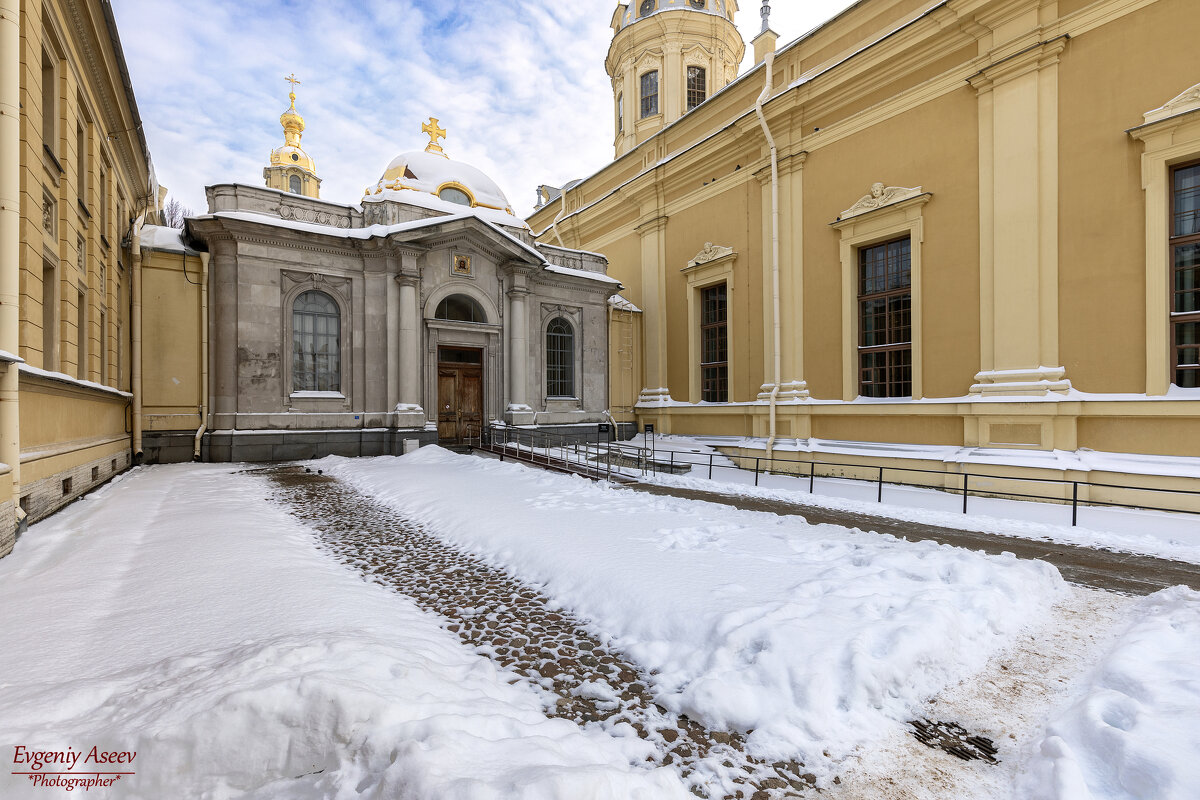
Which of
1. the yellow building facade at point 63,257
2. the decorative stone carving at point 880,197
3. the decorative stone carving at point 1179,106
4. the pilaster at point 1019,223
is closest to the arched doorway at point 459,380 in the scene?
the yellow building facade at point 63,257

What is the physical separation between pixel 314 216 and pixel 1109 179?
18.0 meters

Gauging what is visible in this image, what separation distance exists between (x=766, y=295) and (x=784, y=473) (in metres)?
5.59

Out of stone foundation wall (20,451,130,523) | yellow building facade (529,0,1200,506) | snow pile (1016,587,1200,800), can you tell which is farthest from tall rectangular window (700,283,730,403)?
stone foundation wall (20,451,130,523)

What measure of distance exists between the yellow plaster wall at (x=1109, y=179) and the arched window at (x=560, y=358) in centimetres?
1327

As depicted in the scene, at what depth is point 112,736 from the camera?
7.58ft

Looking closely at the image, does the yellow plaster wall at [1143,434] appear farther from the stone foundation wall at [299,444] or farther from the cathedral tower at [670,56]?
the cathedral tower at [670,56]

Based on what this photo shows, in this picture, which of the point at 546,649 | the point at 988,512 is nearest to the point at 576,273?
the point at 988,512

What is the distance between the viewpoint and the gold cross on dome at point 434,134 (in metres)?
20.2

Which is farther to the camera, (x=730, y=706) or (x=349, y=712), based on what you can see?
(x=730, y=706)

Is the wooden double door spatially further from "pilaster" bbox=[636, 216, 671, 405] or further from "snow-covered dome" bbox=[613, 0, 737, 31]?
"snow-covered dome" bbox=[613, 0, 737, 31]

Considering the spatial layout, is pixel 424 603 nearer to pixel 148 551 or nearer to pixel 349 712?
pixel 349 712

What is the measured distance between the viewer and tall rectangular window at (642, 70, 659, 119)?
24.8 m

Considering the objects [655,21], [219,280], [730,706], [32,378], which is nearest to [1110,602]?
[730,706]

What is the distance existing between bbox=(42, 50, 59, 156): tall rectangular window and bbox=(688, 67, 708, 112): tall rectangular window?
21822mm
